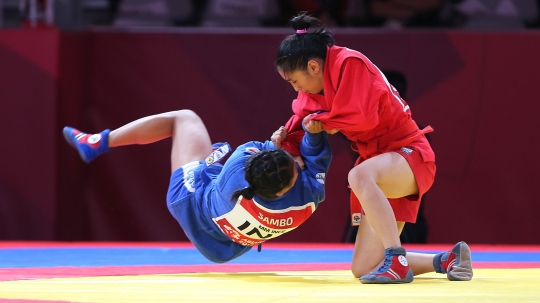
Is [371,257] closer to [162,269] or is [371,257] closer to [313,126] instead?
[313,126]

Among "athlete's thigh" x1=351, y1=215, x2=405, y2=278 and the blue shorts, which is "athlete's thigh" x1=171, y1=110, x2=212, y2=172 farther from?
"athlete's thigh" x1=351, y1=215, x2=405, y2=278

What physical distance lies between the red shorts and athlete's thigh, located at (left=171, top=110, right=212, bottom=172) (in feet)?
2.61

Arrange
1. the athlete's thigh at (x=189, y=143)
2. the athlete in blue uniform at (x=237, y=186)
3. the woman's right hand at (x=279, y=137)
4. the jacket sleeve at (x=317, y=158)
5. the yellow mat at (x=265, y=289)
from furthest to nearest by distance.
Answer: the athlete's thigh at (x=189, y=143)
the woman's right hand at (x=279, y=137)
the jacket sleeve at (x=317, y=158)
the athlete in blue uniform at (x=237, y=186)
the yellow mat at (x=265, y=289)

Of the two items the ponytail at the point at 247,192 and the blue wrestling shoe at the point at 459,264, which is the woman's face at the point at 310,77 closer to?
the ponytail at the point at 247,192

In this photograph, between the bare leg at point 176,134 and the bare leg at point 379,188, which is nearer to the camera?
the bare leg at point 379,188

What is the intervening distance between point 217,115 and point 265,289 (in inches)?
148

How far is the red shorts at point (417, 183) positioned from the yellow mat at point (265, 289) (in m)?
0.29

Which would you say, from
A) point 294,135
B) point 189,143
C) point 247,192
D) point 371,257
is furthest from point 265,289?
point 189,143

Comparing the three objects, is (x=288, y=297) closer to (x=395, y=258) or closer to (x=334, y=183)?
(x=395, y=258)

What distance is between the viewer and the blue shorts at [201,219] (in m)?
3.54

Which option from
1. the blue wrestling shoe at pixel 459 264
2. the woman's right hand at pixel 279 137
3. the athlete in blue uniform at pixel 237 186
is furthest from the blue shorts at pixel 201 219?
the blue wrestling shoe at pixel 459 264

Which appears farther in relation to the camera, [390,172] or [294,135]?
[294,135]

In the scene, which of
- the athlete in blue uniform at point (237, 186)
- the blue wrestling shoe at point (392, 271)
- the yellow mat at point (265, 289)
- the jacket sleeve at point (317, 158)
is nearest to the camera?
the yellow mat at point (265, 289)

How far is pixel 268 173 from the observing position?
305 cm
